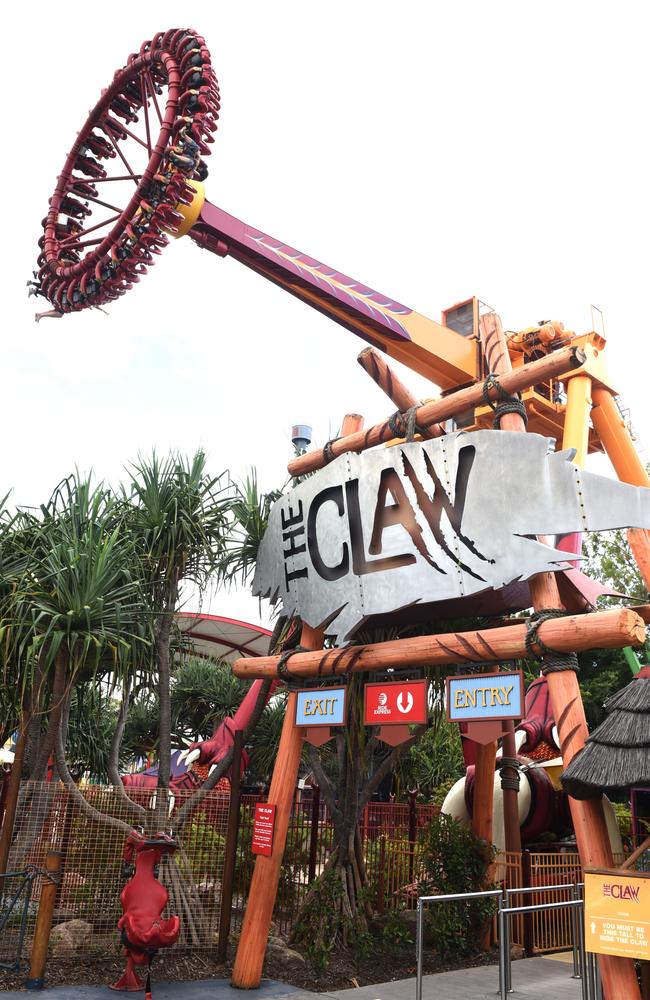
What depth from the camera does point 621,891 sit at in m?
5.89

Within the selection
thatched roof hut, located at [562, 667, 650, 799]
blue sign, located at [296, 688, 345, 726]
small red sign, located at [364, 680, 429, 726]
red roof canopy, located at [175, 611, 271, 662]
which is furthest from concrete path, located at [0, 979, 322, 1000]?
red roof canopy, located at [175, 611, 271, 662]

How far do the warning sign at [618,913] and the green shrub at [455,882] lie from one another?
430 centimetres

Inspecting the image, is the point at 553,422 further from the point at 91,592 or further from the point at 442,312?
the point at 91,592

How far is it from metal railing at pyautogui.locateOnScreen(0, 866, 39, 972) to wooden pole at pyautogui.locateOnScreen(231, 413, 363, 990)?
226cm

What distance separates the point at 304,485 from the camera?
10.3 m

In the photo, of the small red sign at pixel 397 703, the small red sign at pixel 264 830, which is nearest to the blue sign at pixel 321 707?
the small red sign at pixel 397 703

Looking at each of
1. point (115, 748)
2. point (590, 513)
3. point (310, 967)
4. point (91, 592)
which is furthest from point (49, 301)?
point (310, 967)

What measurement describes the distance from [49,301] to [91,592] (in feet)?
13.0

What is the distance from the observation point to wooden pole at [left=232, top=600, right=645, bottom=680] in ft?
22.8

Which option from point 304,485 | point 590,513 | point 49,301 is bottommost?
point 590,513

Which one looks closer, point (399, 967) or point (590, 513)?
point (590, 513)

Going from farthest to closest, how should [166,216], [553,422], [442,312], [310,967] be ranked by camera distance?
[553,422]
[442,312]
[310,967]
[166,216]

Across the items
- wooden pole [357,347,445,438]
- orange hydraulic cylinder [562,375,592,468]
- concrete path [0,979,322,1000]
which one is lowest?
concrete path [0,979,322,1000]

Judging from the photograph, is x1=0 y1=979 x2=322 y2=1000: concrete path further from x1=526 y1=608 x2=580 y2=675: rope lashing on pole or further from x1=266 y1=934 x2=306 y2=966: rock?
x1=526 y1=608 x2=580 y2=675: rope lashing on pole
